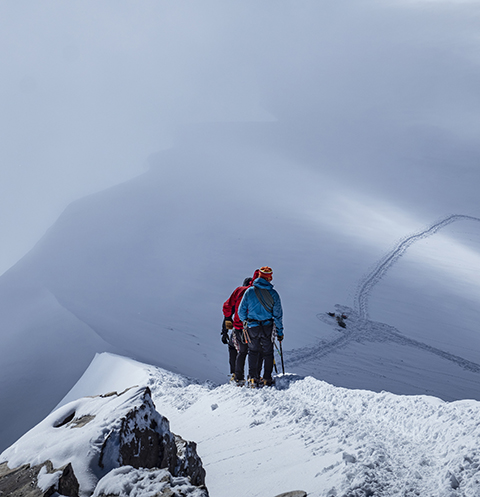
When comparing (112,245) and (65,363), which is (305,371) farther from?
(112,245)

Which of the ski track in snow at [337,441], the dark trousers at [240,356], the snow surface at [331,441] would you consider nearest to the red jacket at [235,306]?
the dark trousers at [240,356]

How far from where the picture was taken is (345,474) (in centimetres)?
298

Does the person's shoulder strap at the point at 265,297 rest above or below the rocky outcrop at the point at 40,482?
above

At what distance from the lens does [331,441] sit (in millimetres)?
3611

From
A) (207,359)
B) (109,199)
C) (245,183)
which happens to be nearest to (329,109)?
(245,183)

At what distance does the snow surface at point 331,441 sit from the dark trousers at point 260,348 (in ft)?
2.11

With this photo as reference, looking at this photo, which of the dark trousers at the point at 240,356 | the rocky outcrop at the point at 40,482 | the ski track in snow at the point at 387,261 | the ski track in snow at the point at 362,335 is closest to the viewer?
the rocky outcrop at the point at 40,482

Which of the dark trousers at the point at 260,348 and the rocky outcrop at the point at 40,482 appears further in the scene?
the dark trousers at the point at 260,348

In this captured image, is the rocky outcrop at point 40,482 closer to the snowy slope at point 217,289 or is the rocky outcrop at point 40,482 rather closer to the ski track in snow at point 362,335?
the snowy slope at point 217,289

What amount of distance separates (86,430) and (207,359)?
6327 mm

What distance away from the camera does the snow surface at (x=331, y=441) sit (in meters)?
2.89

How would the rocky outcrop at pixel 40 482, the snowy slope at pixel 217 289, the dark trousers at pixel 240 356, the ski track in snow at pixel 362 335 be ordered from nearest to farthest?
the rocky outcrop at pixel 40 482
the dark trousers at pixel 240 356
the snowy slope at pixel 217 289
the ski track in snow at pixel 362 335

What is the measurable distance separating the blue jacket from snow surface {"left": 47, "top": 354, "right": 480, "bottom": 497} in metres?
0.91

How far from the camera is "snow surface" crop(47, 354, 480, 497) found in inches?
114
